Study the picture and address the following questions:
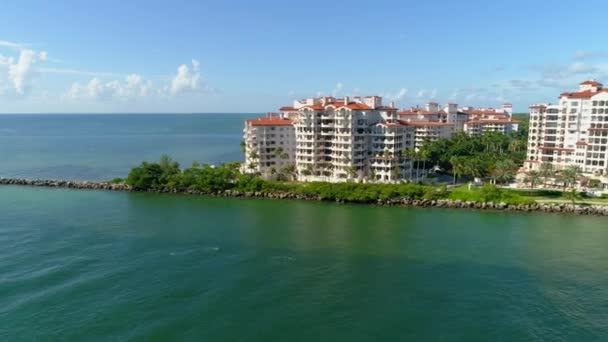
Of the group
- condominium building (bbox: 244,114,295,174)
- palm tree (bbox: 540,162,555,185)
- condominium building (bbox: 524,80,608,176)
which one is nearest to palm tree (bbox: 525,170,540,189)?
palm tree (bbox: 540,162,555,185)

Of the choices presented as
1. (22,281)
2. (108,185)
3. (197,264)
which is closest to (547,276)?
(197,264)

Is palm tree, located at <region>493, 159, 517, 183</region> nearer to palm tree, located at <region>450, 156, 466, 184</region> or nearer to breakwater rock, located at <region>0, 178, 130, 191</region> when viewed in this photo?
palm tree, located at <region>450, 156, 466, 184</region>

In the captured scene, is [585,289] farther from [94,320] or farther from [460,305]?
[94,320]

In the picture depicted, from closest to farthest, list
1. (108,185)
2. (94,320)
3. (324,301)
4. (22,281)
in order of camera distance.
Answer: (94,320) → (324,301) → (22,281) → (108,185)

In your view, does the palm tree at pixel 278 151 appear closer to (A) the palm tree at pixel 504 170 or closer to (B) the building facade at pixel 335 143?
(B) the building facade at pixel 335 143

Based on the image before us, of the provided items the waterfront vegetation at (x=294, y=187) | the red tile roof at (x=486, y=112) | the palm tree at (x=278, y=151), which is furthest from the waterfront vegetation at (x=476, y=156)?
the red tile roof at (x=486, y=112)

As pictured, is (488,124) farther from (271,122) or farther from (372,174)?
(271,122)
